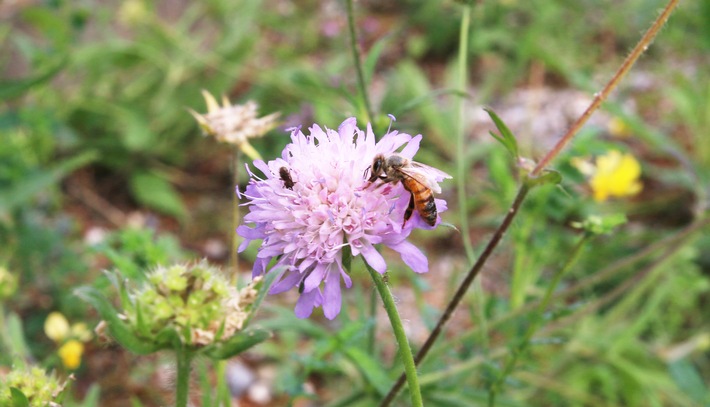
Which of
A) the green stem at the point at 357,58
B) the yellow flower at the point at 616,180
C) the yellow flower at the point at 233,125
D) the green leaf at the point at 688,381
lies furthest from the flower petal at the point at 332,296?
the yellow flower at the point at 616,180

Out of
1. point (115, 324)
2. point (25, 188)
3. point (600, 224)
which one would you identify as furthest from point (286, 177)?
point (25, 188)

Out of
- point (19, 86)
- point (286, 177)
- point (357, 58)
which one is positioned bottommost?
point (286, 177)

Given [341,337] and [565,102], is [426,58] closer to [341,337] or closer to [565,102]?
[565,102]

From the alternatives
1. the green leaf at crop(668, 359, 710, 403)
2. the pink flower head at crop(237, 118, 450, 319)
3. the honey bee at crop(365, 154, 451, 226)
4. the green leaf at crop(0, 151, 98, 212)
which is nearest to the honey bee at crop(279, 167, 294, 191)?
the pink flower head at crop(237, 118, 450, 319)

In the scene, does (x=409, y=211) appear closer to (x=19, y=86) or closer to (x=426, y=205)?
(x=426, y=205)

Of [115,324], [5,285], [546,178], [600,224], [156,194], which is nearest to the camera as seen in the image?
[115,324]

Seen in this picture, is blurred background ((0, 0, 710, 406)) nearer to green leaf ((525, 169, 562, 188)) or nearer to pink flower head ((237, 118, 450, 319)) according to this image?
green leaf ((525, 169, 562, 188))

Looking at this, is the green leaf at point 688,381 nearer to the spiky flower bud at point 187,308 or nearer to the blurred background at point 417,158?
the blurred background at point 417,158
